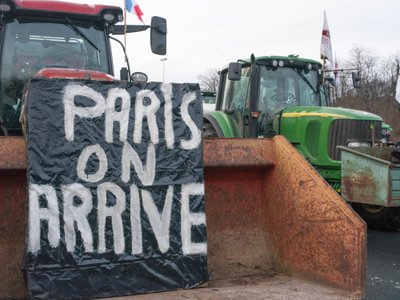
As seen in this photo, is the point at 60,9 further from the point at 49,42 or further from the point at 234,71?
the point at 234,71

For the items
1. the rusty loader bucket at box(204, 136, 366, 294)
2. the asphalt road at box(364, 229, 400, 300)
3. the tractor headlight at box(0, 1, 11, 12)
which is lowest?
the asphalt road at box(364, 229, 400, 300)

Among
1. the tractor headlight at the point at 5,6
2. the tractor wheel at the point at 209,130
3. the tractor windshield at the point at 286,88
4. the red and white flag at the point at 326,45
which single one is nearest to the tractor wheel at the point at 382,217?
the tractor windshield at the point at 286,88

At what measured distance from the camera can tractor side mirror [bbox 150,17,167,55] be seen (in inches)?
225

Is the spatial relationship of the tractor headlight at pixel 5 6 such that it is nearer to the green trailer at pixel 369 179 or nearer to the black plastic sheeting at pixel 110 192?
the black plastic sheeting at pixel 110 192

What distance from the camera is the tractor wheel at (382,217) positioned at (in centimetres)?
736

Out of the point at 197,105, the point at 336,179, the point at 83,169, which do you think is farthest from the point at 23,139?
the point at 336,179

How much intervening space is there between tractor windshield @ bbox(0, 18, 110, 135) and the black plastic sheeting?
6.40ft

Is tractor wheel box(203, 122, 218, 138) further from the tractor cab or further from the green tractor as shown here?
the tractor cab

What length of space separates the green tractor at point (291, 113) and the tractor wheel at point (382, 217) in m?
0.67

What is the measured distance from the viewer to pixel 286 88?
831cm

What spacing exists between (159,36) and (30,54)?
1352mm

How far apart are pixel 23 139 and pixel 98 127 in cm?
49

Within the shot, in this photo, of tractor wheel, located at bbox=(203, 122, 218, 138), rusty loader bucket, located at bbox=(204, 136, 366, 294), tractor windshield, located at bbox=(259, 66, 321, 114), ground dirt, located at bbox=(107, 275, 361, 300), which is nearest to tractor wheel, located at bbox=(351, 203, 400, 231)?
tractor windshield, located at bbox=(259, 66, 321, 114)

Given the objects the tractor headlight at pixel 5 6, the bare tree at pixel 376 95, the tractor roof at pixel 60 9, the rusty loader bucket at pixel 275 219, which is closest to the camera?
the rusty loader bucket at pixel 275 219
